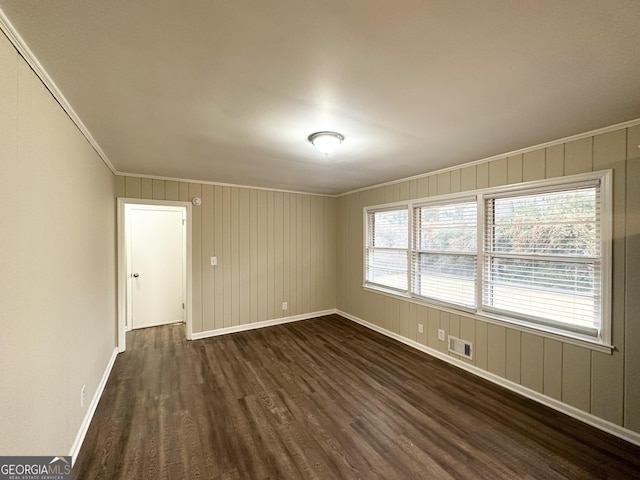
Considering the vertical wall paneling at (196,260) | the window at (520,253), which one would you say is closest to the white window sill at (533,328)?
the window at (520,253)

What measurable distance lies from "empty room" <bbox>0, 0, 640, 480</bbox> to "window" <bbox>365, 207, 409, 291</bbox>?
0.08m

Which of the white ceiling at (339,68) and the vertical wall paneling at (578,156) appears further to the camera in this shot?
the vertical wall paneling at (578,156)

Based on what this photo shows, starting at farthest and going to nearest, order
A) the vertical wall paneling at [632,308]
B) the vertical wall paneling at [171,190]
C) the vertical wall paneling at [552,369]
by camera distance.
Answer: the vertical wall paneling at [171,190] < the vertical wall paneling at [552,369] < the vertical wall paneling at [632,308]

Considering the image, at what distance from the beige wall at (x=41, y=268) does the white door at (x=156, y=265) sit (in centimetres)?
252

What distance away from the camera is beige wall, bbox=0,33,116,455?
44.4 inches

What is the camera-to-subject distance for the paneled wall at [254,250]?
13.7 feet

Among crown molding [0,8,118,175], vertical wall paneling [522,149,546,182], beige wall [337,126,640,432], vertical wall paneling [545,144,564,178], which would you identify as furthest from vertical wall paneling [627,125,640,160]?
crown molding [0,8,118,175]

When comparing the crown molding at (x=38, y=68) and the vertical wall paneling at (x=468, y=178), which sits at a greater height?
the crown molding at (x=38, y=68)

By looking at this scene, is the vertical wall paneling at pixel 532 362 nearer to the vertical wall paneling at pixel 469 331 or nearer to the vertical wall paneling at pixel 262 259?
the vertical wall paneling at pixel 469 331

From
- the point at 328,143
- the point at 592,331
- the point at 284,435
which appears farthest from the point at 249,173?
the point at 592,331

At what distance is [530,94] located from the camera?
1.66 meters

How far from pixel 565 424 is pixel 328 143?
10.1 feet

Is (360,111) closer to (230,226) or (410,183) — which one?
(410,183)

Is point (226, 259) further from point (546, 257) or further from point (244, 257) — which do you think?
point (546, 257)
